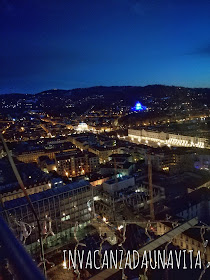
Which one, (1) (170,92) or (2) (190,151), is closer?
(2) (190,151)

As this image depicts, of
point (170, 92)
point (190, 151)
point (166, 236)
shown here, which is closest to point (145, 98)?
point (170, 92)

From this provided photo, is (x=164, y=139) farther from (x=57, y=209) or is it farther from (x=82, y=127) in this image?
(x=57, y=209)

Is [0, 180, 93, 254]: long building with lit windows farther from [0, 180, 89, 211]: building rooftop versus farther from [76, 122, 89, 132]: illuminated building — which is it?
[76, 122, 89, 132]: illuminated building

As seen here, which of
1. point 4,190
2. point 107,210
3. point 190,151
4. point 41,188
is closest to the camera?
point 107,210

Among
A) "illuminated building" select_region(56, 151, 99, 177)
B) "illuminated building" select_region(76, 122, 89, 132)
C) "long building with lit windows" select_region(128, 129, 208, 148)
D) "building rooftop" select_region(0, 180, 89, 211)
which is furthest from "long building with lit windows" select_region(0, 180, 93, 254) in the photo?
"illuminated building" select_region(76, 122, 89, 132)

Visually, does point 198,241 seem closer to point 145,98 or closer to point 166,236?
point 166,236

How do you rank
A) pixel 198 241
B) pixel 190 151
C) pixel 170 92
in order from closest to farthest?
pixel 198 241, pixel 190 151, pixel 170 92

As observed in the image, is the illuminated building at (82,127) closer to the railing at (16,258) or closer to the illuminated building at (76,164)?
the illuminated building at (76,164)

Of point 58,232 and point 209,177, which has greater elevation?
point 209,177
